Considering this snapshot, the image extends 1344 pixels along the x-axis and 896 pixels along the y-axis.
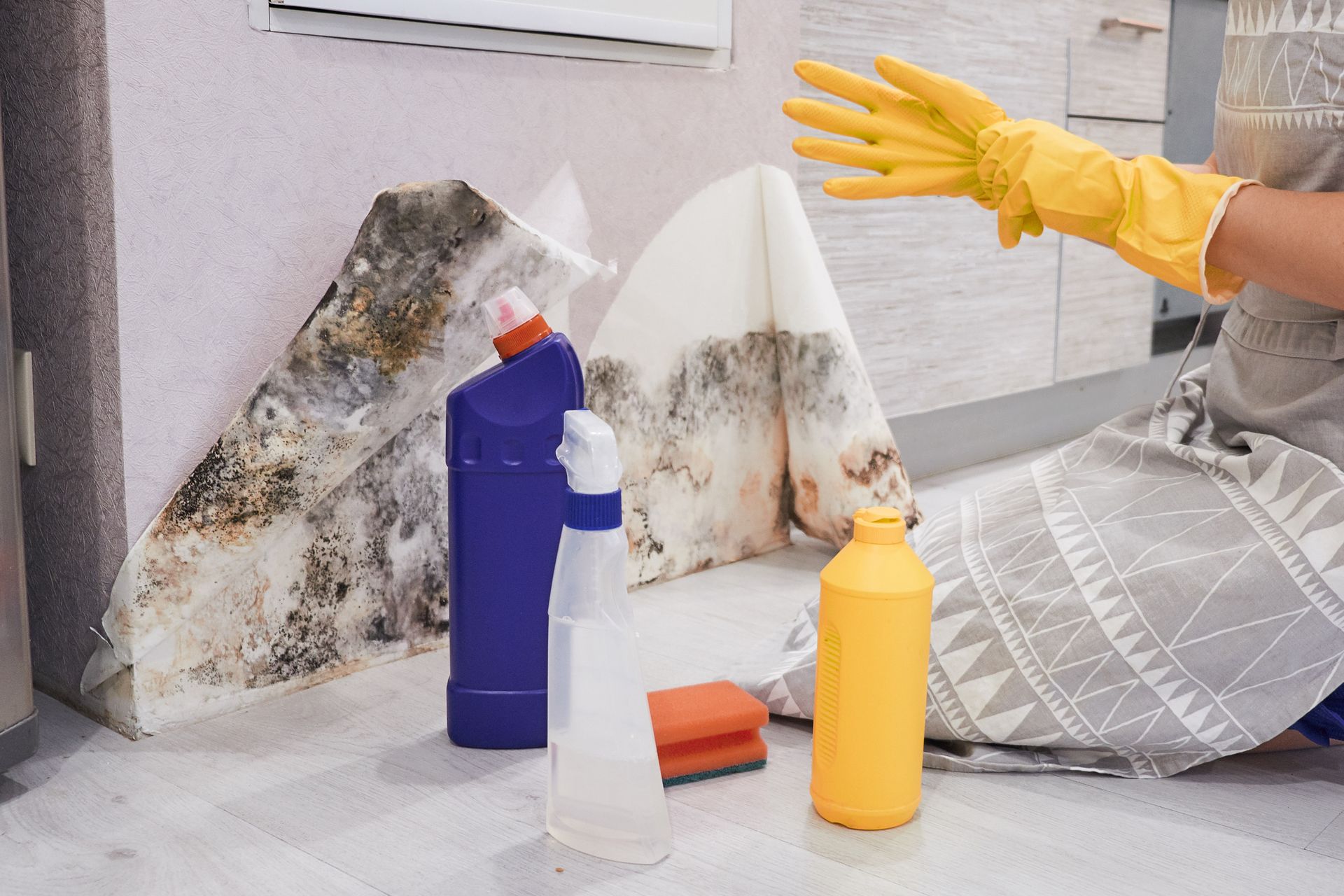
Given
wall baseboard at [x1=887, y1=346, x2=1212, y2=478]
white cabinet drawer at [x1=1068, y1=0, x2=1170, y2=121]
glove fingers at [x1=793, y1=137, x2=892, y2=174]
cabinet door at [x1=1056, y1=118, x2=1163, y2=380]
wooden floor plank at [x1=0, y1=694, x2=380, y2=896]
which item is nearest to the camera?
wooden floor plank at [x1=0, y1=694, x2=380, y2=896]

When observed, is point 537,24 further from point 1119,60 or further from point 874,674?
point 1119,60

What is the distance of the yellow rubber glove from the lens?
966 mm

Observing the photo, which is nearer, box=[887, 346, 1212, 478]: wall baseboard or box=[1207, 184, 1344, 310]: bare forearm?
box=[1207, 184, 1344, 310]: bare forearm

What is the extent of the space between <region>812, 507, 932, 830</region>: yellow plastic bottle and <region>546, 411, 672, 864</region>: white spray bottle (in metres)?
0.14

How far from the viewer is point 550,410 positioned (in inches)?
40.8

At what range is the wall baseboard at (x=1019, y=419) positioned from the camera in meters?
2.07

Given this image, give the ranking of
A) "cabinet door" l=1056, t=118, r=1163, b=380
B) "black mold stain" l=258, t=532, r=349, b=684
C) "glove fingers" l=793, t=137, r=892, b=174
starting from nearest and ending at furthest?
"glove fingers" l=793, t=137, r=892, b=174 < "black mold stain" l=258, t=532, r=349, b=684 < "cabinet door" l=1056, t=118, r=1163, b=380

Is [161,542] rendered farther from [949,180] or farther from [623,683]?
[949,180]

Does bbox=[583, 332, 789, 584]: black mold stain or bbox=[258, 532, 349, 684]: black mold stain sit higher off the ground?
bbox=[583, 332, 789, 584]: black mold stain

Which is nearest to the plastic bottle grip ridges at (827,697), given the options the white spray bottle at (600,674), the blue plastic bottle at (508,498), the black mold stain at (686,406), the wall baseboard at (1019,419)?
the white spray bottle at (600,674)

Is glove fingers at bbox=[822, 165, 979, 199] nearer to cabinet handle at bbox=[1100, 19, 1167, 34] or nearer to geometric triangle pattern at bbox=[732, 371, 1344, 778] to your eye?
geometric triangle pattern at bbox=[732, 371, 1344, 778]

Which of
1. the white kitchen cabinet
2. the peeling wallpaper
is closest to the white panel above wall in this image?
the peeling wallpaper

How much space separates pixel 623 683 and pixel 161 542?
47 cm

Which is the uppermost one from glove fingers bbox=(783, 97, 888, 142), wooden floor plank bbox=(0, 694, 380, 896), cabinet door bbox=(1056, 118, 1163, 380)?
glove fingers bbox=(783, 97, 888, 142)
